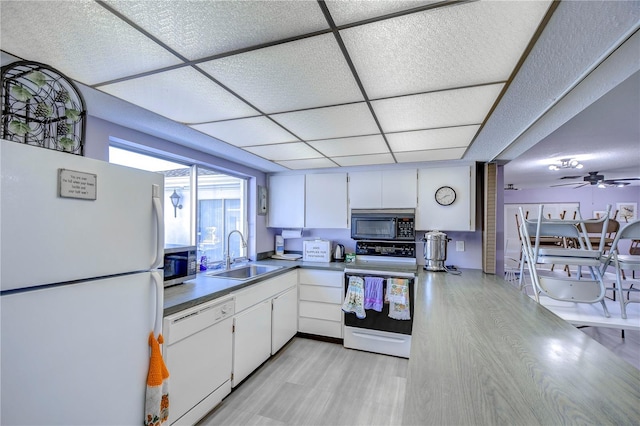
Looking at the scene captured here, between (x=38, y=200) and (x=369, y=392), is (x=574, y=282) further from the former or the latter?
(x=38, y=200)

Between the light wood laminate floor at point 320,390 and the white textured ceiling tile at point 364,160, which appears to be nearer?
the light wood laminate floor at point 320,390

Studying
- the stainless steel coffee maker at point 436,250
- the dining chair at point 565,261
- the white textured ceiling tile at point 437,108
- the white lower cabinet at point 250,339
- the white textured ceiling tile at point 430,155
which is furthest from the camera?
the stainless steel coffee maker at point 436,250

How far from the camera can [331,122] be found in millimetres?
1938

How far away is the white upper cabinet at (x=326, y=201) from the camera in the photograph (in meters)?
3.53

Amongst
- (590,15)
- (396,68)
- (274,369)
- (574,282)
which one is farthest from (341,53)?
(274,369)

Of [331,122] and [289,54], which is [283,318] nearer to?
[331,122]

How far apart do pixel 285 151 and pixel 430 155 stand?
5.00 ft

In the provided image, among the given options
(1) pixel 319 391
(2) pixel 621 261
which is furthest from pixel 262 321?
(2) pixel 621 261

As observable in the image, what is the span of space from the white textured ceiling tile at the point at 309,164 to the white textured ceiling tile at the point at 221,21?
2.07 meters

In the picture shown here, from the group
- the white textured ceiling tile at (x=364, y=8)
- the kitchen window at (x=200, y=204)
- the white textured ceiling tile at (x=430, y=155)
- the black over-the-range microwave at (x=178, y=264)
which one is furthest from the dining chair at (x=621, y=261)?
the kitchen window at (x=200, y=204)

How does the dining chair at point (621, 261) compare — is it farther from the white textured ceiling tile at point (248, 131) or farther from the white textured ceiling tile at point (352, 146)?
the white textured ceiling tile at point (248, 131)

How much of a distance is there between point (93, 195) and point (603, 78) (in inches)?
91.9

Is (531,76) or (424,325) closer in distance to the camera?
(531,76)

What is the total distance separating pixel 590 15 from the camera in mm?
869
